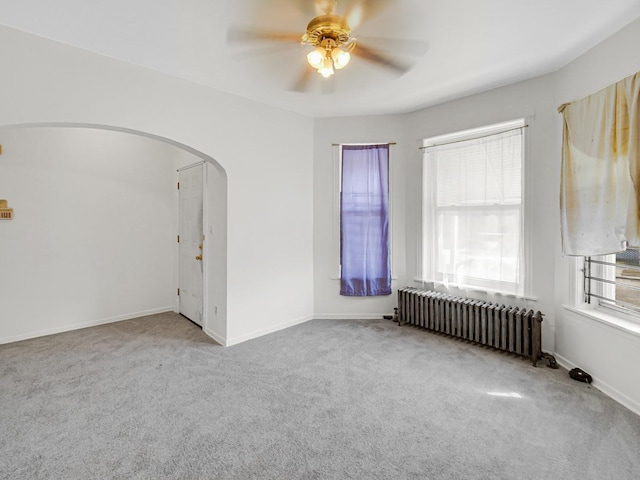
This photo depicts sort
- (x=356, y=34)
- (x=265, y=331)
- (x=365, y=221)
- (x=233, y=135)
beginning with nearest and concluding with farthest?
(x=356, y=34) < (x=233, y=135) < (x=265, y=331) < (x=365, y=221)

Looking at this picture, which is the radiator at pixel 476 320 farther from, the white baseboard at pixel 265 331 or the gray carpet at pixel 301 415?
the white baseboard at pixel 265 331

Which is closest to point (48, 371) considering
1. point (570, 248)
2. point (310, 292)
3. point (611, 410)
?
point (310, 292)

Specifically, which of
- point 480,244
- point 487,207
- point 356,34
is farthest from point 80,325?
point 487,207

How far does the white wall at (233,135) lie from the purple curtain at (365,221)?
528 millimetres

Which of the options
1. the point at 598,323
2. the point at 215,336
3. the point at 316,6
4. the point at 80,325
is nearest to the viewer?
the point at 316,6

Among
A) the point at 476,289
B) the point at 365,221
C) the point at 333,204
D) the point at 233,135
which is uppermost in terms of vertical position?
the point at 233,135

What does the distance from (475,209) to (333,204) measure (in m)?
1.82

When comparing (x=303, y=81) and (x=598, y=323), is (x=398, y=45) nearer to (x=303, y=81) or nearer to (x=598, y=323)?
(x=303, y=81)

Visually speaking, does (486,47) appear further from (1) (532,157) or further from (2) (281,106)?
(2) (281,106)

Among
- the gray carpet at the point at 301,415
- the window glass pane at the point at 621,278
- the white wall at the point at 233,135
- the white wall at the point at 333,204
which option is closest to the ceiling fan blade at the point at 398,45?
the white wall at the point at 333,204

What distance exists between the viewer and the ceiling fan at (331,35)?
206 cm

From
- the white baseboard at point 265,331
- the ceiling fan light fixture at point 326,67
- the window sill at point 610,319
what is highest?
the ceiling fan light fixture at point 326,67

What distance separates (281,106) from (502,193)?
284 cm

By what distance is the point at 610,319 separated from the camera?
2.61 meters
